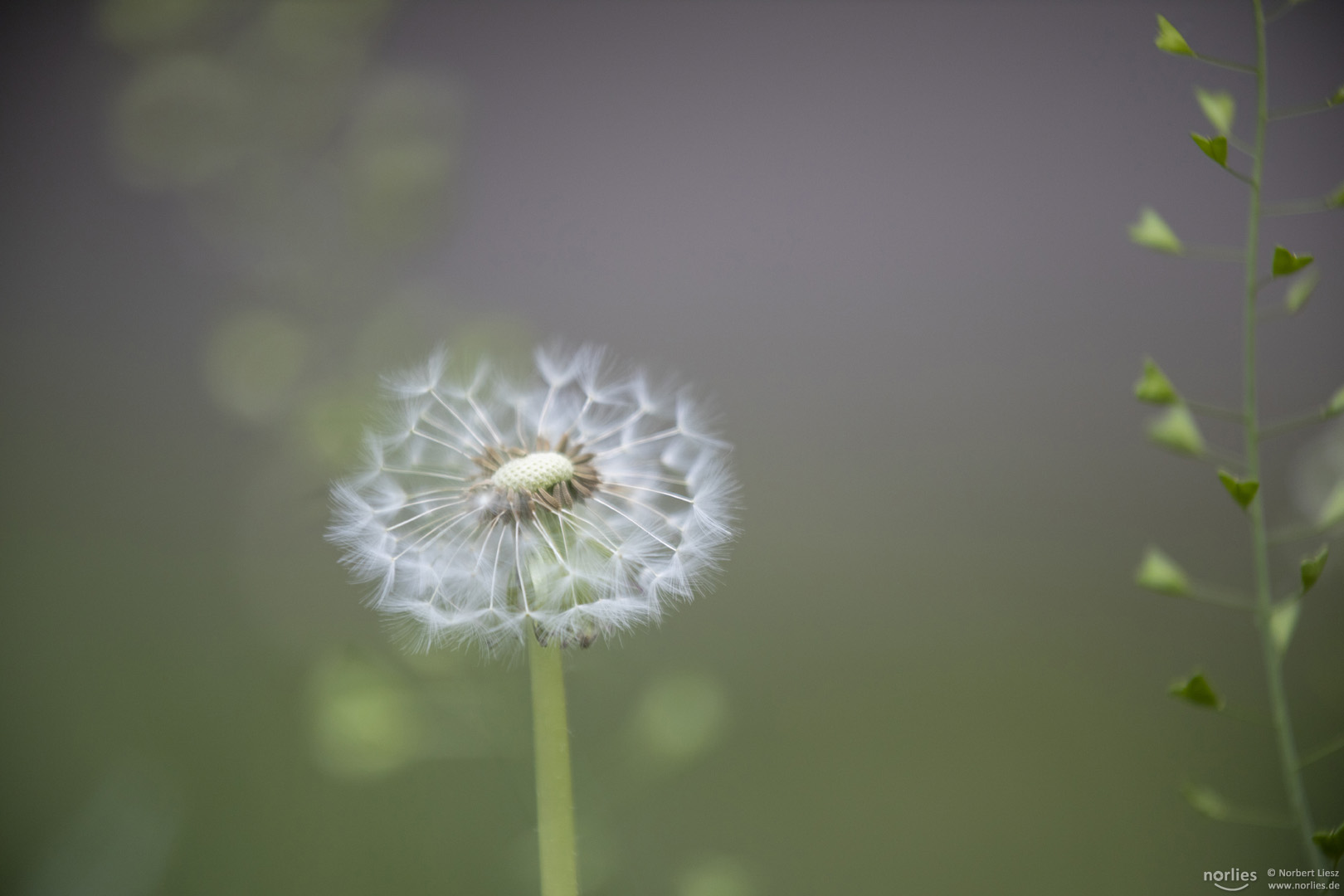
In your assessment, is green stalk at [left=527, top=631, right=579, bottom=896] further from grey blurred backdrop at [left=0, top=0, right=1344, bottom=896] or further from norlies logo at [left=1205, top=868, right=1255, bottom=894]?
norlies logo at [left=1205, top=868, right=1255, bottom=894]

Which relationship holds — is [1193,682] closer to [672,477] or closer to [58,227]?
[672,477]

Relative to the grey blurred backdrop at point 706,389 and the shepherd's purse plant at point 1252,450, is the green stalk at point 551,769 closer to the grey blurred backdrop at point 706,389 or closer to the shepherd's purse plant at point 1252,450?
the grey blurred backdrop at point 706,389

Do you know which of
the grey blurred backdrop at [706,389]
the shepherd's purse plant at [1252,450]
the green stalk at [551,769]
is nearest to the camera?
the shepherd's purse plant at [1252,450]

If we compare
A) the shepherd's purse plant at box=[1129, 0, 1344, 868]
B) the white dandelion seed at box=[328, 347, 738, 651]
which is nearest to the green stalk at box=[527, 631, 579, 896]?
the white dandelion seed at box=[328, 347, 738, 651]

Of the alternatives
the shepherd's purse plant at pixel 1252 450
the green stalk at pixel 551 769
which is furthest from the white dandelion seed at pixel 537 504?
the shepherd's purse plant at pixel 1252 450

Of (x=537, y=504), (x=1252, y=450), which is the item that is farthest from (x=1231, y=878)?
(x=537, y=504)
